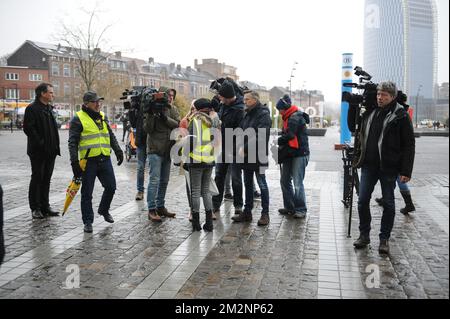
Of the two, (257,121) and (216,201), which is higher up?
(257,121)

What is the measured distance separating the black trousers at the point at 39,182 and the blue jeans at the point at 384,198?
4930mm

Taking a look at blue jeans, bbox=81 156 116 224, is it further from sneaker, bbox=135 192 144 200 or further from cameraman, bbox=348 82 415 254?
cameraman, bbox=348 82 415 254

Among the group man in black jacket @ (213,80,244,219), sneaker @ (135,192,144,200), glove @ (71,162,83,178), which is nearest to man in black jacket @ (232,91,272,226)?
man in black jacket @ (213,80,244,219)

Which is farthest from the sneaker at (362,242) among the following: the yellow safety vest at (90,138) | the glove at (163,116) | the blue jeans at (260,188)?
the yellow safety vest at (90,138)

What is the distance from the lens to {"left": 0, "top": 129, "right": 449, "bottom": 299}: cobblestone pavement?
432cm

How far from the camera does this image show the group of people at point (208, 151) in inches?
221

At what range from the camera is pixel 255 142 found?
6.81 meters

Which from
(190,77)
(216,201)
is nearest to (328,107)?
(190,77)

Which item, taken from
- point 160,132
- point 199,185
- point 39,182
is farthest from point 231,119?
point 39,182

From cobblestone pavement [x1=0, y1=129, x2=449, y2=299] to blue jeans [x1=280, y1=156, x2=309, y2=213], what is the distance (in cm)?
29

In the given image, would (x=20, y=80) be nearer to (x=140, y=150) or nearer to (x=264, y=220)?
(x=140, y=150)

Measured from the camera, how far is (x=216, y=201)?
8000 mm

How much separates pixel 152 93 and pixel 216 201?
2168 mm
